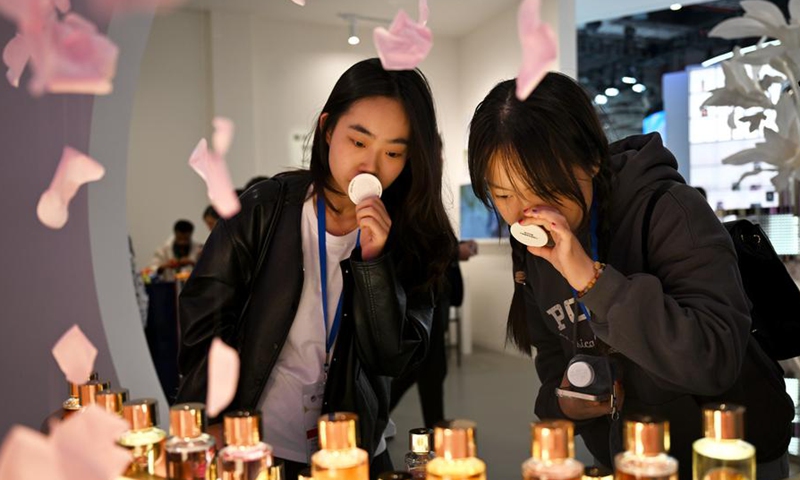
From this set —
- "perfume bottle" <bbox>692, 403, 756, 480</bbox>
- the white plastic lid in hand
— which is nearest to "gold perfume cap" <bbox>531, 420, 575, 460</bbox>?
"perfume bottle" <bbox>692, 403, 756, 480</bbox>

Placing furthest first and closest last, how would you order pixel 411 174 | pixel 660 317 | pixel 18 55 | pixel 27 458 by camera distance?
pixel 411 174 < pixel 660 317 < pixel 18 55 < pixel 27 458

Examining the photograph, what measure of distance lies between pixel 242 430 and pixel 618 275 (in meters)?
0.39

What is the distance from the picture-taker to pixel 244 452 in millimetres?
507

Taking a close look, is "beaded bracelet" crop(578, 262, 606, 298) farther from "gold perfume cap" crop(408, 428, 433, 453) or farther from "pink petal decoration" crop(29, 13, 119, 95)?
"pink petal decoration" crop(29, 13, 119, 95)

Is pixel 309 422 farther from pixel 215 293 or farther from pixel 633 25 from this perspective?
pixel 633 25

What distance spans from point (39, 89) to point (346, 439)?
30 cm

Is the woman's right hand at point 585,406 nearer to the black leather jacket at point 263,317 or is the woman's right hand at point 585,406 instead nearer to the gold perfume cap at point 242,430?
the black leather jacket at point 263,317

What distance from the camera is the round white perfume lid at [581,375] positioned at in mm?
709

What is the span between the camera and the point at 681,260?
0.72 m

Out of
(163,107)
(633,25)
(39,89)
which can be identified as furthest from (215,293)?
(633,25)

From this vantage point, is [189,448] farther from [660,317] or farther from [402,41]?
[660,317]

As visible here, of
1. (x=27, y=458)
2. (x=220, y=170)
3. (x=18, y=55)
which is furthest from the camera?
(x=18, y=55)

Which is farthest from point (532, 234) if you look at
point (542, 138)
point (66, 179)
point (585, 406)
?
point (66, 179)

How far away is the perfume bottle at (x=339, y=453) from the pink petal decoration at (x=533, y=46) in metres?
0.26
